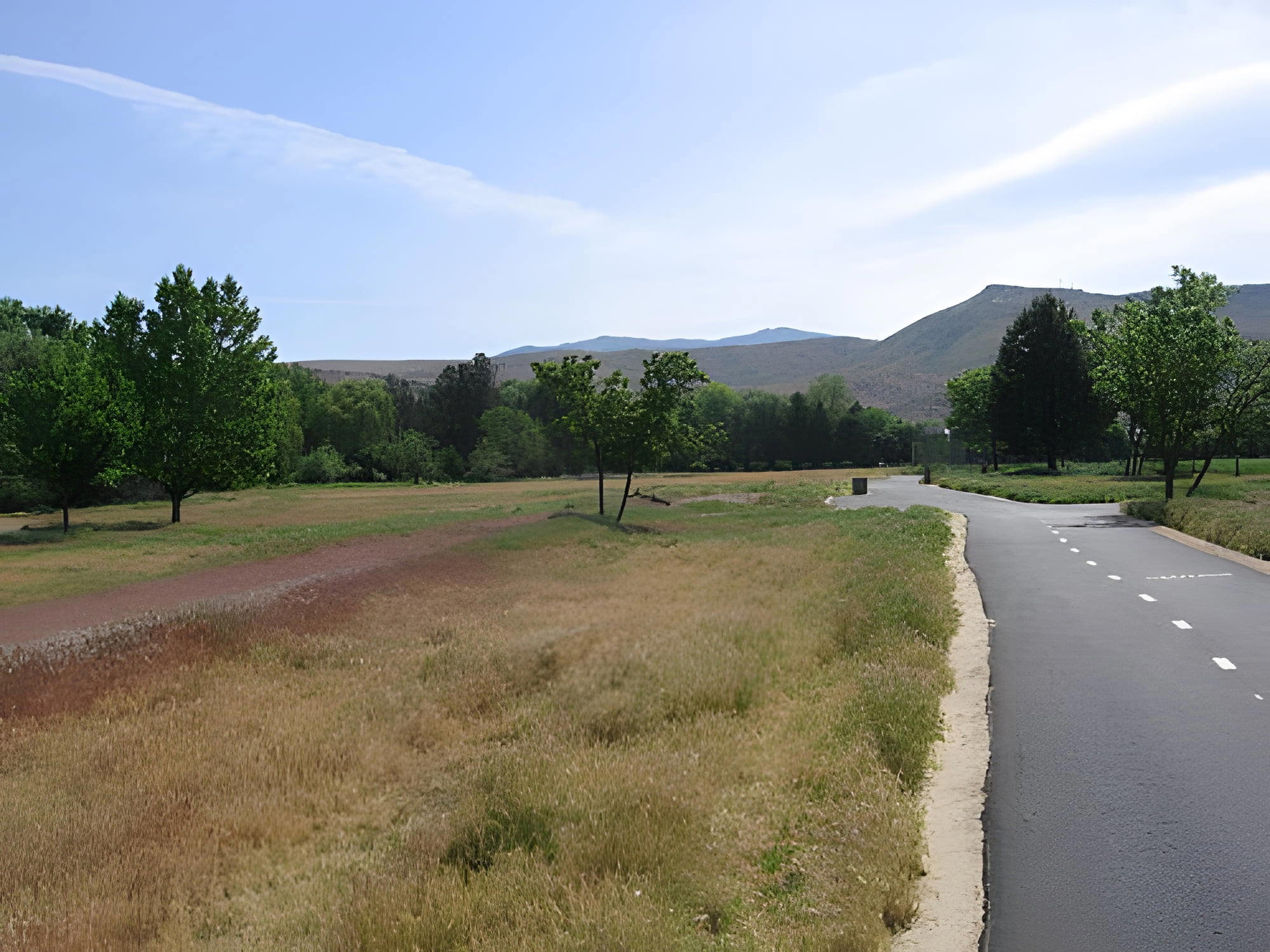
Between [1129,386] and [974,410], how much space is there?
66.6 metres

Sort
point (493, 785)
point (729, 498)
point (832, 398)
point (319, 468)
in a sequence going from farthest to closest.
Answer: point (832, 398), point (319, 468), point (729, 498), point (493, 785)

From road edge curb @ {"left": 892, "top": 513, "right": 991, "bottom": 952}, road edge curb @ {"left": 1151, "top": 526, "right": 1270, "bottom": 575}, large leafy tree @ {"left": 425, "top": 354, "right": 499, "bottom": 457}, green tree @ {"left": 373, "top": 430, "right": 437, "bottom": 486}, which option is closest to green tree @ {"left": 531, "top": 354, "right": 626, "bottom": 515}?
road edge curb @ {"left": 1151, "top": 526, "right": 1270, "bottom": 575}

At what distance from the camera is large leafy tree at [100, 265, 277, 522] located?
4622 cm

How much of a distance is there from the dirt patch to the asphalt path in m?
38.0

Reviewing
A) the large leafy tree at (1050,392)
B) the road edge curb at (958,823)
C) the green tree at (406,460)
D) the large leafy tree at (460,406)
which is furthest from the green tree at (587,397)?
the large leafy tree at (460,406)

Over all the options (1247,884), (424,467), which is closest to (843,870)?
(1247,884)

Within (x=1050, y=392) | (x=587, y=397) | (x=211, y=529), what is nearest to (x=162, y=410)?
(x=211, y=529)

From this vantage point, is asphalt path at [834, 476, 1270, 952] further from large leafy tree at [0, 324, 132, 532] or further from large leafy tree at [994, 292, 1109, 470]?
large leafy tree at [994, 292, 1109, 470]

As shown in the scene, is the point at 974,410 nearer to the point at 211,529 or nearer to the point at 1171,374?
the point at 1171,374

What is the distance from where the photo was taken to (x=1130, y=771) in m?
7.52

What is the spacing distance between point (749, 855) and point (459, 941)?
2049mm

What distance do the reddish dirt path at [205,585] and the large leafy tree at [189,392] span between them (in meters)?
18.6

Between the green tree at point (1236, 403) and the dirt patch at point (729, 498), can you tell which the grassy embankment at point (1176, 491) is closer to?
the green tree at point (1236, 403)

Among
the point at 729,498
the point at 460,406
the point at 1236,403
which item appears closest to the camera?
the point at 1236,403
